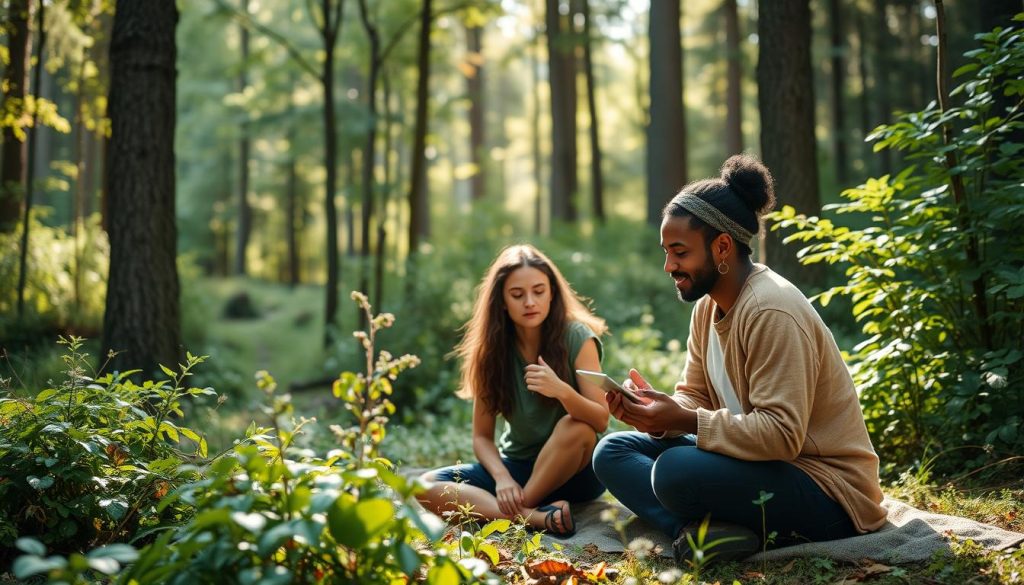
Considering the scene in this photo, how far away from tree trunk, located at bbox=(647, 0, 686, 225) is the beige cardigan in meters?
9.80

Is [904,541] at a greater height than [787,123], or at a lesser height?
lesser

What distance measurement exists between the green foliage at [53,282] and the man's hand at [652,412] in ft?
25.8

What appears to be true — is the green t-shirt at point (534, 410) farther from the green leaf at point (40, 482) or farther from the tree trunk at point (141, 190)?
the tree trunk at point (141, 190)

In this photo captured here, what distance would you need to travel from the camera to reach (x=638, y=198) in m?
30.0

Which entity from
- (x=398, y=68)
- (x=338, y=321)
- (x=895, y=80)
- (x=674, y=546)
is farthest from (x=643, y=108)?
Result: (x=674, y=546)

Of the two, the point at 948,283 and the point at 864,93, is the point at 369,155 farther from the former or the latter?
the point at 864,93

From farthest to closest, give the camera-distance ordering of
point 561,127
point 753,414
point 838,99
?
point 561,127 < point 838,99 < point 753,414

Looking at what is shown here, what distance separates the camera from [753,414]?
9.90ft

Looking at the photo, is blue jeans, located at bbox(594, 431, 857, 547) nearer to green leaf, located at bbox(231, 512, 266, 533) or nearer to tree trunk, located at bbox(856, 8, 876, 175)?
green leaf, located at bbox(231, 512, 266, 533)

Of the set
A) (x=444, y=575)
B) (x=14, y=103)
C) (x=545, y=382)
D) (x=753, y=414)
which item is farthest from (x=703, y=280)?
(x=14, y=103)

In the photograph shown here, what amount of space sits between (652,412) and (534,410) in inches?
50.8

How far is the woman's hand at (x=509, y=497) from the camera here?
4035mm

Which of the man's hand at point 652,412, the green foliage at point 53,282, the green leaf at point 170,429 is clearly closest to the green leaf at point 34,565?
the green leaf at point 170,429

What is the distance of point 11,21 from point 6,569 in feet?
26.4
